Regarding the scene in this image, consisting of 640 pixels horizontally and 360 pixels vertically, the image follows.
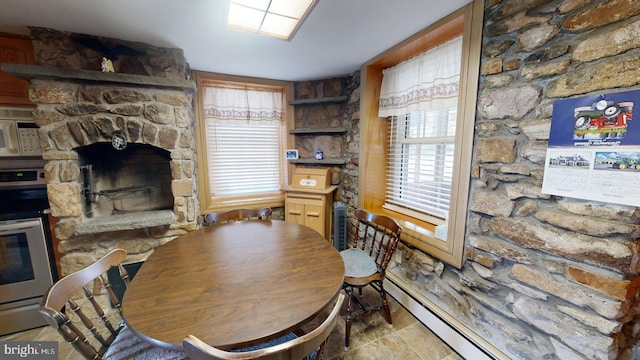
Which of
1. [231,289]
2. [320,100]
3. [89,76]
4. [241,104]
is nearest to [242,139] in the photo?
[241,104]

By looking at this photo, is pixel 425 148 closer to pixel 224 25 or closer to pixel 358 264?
pixel 358 264

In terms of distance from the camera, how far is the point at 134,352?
40.3 inches

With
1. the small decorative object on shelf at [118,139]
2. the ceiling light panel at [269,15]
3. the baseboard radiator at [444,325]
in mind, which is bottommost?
the baseboard radiator at [444,325]

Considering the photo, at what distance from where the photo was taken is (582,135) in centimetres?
102

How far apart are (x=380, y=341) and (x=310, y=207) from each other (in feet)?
4.92

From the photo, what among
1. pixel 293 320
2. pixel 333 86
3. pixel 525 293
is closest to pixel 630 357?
pixel 525 293

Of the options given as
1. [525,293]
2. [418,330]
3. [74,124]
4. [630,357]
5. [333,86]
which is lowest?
[418,330]

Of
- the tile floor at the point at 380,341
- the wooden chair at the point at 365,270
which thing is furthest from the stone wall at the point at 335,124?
the tile floor at the point at 380,341

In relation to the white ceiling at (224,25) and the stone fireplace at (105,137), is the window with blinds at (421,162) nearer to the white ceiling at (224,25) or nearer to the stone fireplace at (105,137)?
the white ceiling at (224,25)

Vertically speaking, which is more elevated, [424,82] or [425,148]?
[424,82]

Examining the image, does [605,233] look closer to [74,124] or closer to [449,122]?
[449,122]

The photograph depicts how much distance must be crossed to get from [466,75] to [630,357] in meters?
1.59

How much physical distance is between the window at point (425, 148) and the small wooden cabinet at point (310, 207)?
0.48m

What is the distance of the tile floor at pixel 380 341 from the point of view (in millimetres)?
1579
